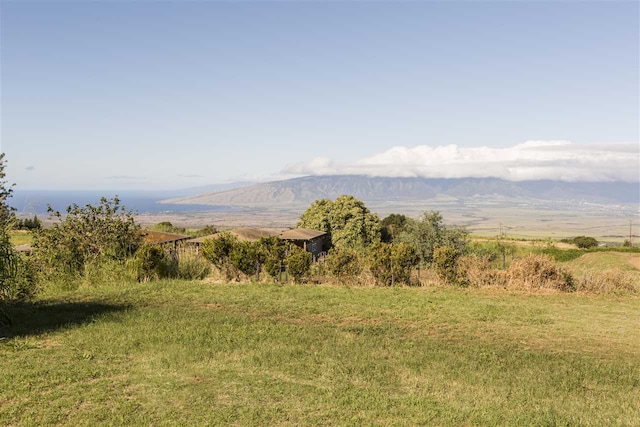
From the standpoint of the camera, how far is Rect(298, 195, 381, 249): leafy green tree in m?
51.7

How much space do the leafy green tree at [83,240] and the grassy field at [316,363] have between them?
18.0 feet

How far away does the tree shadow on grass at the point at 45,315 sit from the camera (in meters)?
12.9

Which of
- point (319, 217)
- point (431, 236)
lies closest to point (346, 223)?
point (319, 217)

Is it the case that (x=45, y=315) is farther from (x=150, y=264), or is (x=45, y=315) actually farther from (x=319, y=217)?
(x=319, y=217)

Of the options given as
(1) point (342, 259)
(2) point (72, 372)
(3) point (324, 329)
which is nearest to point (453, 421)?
(3) point (324, 329)

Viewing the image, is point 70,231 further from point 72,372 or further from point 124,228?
point 72,372

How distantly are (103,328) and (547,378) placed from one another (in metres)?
11.1

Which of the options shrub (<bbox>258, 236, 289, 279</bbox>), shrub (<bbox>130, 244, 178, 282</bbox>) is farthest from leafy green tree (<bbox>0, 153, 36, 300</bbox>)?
shrub (<bbox>258, 236, 289, 279</bbox>)

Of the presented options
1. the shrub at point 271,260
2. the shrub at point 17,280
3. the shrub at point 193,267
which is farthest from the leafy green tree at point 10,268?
the shrub at point 271,260

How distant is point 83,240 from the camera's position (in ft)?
79.4

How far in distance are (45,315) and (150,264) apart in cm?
774

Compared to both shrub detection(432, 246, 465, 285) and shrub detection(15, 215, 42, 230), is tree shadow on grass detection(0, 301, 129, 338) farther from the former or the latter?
shrub detection(432, 246, 465, 285)

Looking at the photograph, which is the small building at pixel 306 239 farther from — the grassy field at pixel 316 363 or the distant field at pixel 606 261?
the grassy field at pixel 316 363

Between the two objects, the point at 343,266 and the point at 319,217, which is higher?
the point at 319,217
